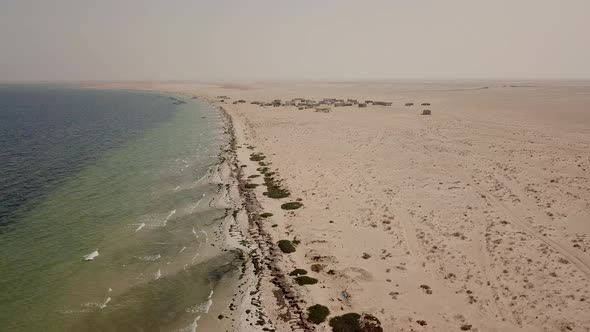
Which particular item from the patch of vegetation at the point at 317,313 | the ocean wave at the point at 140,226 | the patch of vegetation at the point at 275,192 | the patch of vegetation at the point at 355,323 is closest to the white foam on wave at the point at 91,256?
the ocean wave at the point at 140,226

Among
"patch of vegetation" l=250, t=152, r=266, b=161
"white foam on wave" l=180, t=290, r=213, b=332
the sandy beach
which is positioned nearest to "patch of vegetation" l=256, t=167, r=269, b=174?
the sandy beach

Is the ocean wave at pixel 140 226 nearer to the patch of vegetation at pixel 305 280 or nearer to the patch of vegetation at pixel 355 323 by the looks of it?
the patch of vegetation at pixel 305 280

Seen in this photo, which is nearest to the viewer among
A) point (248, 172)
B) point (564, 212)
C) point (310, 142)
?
point (564, 212)

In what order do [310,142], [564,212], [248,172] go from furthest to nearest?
[310,142]
[248,172]
[564,212]

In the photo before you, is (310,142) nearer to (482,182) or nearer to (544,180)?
(482,182)

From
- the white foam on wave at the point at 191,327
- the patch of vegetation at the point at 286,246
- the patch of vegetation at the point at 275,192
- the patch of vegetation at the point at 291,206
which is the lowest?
the white foam on wave at the point at 191,327

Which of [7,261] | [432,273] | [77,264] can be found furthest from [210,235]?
[432,273]

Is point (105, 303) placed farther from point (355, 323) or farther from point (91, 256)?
point (355, 323)

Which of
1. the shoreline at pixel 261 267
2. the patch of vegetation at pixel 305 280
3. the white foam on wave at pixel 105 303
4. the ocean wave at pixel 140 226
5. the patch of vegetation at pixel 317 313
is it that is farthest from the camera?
the ocean wave at pixel 140 226
